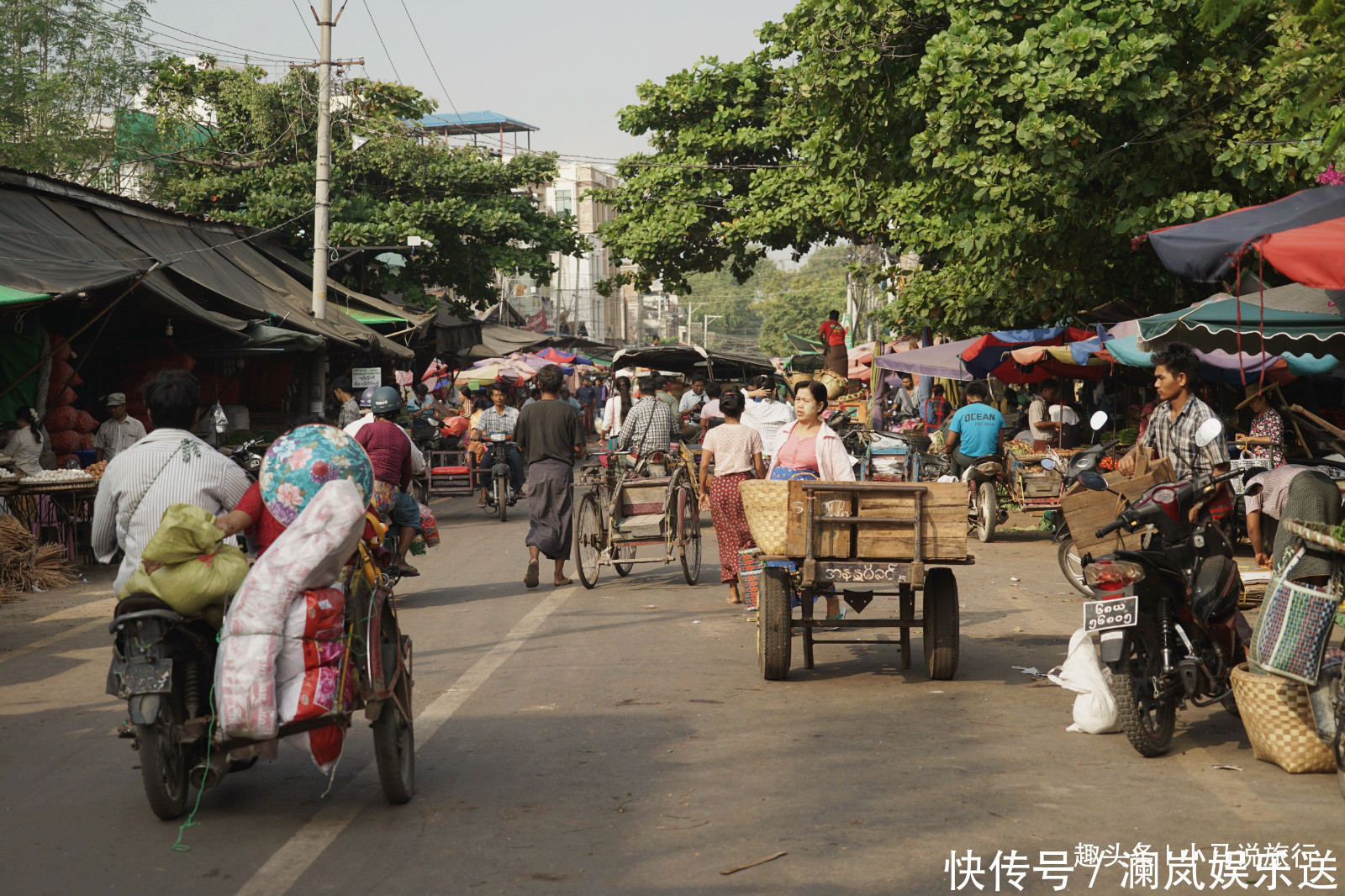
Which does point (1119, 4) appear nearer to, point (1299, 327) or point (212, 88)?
point (1299, 327)

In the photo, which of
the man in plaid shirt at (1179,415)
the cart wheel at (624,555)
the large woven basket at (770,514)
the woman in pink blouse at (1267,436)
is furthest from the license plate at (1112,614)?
the woman in pink blouse at (1267,436)

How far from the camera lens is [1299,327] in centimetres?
1036

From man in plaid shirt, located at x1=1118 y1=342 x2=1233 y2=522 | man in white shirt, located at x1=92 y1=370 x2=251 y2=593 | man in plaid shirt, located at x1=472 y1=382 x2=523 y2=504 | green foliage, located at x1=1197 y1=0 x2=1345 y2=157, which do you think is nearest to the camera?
man in white shirt, located at x1=92 y1=370 x2=251 y2=593

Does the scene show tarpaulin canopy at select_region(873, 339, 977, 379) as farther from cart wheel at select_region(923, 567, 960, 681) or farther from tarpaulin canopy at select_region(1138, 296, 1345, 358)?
cart wheel at select_region(923, 567, 960, 681)

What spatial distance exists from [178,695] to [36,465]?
969 cm

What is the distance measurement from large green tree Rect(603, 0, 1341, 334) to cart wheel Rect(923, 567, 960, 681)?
3.72 metres

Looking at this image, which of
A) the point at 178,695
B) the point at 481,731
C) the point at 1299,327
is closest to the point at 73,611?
the point at 481,731

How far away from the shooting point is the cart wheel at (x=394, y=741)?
15.8 feet

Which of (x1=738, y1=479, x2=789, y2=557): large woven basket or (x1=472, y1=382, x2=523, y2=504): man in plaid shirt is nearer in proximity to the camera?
(x1=738, y1=479, x2=789, y2=557): large woven basket

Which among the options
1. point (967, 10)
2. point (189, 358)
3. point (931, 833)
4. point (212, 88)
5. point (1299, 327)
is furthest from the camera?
point (212, 88)

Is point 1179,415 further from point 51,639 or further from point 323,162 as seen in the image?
point 323,162

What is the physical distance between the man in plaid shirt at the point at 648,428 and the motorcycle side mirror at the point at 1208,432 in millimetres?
6662

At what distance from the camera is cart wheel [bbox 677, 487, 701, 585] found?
37.2ft

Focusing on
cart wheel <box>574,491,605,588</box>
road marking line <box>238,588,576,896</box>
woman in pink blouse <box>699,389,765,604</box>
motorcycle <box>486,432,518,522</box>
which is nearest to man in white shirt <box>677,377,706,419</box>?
motorcycle <box>486,432,518,522</box>
